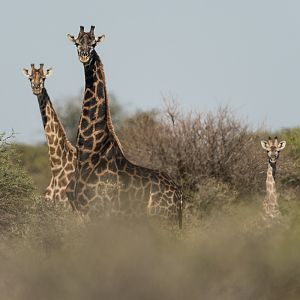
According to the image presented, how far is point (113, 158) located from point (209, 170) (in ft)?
30.2

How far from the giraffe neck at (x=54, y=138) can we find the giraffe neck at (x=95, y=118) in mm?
1260

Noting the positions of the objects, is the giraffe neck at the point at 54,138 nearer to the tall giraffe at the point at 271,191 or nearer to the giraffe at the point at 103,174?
the giraffe at the point at 103,174

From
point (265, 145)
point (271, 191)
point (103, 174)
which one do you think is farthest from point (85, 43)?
point (265, 145)

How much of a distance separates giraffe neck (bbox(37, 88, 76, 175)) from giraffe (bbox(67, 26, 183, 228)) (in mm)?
1315

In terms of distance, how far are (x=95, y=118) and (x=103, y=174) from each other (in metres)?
1.03

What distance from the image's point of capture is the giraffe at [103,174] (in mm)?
16047

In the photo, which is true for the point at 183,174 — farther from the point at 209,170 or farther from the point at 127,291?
the point at 127,291

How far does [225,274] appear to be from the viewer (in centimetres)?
1178

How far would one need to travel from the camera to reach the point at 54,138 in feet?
60.5

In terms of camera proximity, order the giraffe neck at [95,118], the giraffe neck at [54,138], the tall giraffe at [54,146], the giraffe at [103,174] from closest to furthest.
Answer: the giraffe at [103,174] < the giraffe neck at [95,118] < the tall giraffe at [54,146] < the giraffe neck at [54,138]

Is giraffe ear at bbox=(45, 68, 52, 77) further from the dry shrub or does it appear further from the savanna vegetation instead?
the dry shrub

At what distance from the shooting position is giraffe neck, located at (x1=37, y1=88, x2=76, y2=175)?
18.2 metres

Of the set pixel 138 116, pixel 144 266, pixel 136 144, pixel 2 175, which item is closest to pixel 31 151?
pixel 138 116

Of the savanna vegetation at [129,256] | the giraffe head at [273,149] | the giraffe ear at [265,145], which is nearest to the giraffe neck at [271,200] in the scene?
the giraffe head at [273,149]
